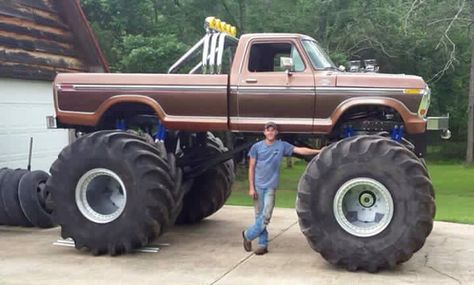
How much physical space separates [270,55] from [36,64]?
6.76 metres

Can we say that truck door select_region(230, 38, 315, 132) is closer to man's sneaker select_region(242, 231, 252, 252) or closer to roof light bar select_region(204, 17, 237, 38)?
roof light bar select_region(204, 17, 237, 38)

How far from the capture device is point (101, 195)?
9.90 metres

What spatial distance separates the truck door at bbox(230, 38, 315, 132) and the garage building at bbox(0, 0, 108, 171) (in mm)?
6176

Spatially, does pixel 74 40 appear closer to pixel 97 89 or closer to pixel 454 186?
pixel 97 89

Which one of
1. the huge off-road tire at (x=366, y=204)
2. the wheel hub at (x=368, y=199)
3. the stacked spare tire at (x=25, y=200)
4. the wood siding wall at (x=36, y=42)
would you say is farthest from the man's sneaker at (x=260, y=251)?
the wood siding wall at (x=36, y=42)

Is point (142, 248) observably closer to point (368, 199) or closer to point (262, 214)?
point (262, 214)

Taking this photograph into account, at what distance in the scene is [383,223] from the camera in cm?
846

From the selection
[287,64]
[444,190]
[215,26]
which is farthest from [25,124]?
[444,190]

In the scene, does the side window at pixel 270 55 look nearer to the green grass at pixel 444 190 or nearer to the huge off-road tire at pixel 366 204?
the huge off-road tire at pixel 366 204

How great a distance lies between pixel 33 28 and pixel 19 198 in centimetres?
503

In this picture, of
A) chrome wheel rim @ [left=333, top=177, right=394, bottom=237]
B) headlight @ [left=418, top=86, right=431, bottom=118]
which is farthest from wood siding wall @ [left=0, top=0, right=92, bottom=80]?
headlight @ [left=418, top=86, right=431, bottom=118]

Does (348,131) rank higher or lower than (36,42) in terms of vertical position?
lower

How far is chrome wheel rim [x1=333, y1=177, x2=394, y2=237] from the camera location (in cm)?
847

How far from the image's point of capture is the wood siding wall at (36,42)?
14055 mm
